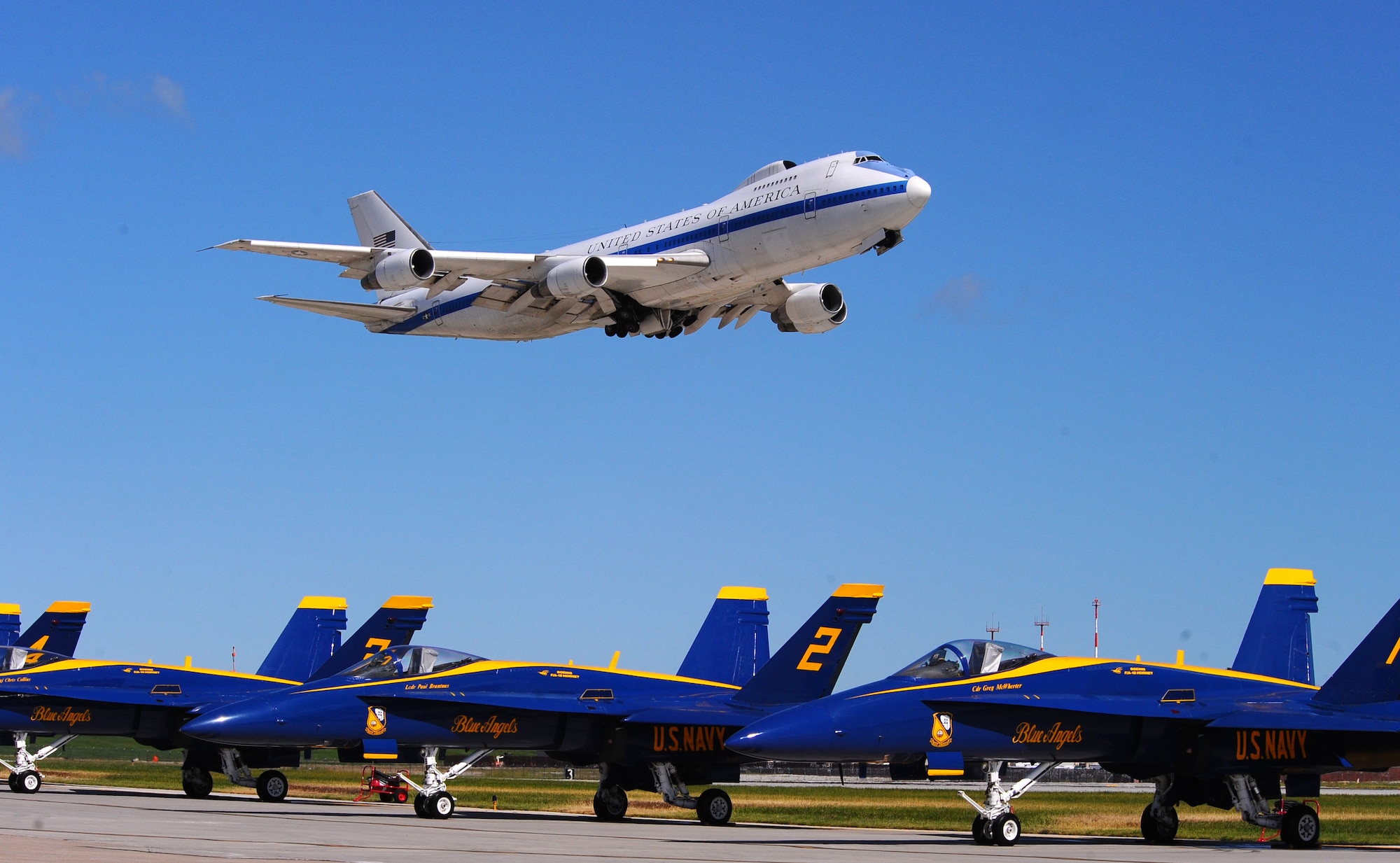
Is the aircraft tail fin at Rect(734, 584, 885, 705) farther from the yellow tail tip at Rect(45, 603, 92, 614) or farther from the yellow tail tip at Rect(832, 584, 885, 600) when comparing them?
the yellow tail tip at Rect(45, 603, 92, 614)

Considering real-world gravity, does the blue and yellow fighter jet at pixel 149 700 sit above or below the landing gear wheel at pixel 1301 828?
above

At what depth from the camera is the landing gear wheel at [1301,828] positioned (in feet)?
57.7

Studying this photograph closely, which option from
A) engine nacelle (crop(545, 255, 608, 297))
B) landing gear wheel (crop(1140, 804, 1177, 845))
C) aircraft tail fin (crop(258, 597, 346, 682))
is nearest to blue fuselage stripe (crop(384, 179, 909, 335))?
engine nacelle (crop(545, 255, 608, 297))

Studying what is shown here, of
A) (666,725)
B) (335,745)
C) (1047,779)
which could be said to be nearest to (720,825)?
(666,725)

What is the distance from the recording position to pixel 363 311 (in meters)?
34.5

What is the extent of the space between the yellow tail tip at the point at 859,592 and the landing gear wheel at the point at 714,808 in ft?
10.3

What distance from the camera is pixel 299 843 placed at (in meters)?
14.5

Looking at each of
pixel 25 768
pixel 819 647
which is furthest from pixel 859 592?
pixel 25 768

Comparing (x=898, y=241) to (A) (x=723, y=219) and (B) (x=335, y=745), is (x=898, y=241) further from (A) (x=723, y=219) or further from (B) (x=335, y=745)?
(B) (x=335, y=745)

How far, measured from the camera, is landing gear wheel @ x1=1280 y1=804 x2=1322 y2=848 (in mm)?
17594

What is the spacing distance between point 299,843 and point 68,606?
63.1 ft

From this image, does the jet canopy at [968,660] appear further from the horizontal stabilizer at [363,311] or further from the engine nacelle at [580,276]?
the horizontal stabilizer at [363,311]

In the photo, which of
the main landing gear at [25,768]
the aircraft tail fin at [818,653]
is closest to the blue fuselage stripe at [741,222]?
the aircraft tail fin at [818,653]

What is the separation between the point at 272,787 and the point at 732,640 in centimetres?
786
